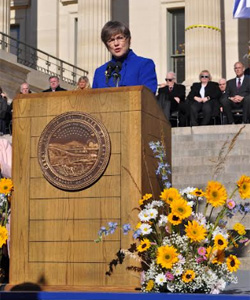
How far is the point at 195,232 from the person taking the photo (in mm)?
5664

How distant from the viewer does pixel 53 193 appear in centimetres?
598

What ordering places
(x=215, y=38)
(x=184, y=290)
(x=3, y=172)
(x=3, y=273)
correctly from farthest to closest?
(x=215, y=38) → (x=3, y=172) → (x=3, y=273) → (x=184, y=290)

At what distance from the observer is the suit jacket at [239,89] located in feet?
60.2

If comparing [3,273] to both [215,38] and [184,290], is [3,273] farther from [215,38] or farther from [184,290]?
[215,38]

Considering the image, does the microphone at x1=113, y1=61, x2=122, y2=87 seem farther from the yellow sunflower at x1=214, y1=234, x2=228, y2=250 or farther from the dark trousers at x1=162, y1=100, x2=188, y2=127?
the dark trousers at x1=162, y1=100, x2=188, y2=127

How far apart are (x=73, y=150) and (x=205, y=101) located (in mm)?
12675

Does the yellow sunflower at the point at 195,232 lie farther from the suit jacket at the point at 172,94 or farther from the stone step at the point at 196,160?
the suit jacket at the point at 172,94

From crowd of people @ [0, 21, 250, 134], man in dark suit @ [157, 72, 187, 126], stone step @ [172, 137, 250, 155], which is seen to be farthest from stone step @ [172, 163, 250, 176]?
man in dark suit @ [157, 72, 187, 126]

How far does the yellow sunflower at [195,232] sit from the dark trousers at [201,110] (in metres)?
Answer: 12.8

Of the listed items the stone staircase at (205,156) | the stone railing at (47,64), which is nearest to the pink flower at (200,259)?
the stone staircase at (205,156)

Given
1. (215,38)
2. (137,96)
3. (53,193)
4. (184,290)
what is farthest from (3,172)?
(215,38)

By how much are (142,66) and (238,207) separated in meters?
1.49

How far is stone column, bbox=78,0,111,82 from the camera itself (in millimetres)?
30688

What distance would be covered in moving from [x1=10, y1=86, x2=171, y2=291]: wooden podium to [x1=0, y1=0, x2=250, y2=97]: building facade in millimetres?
23715
